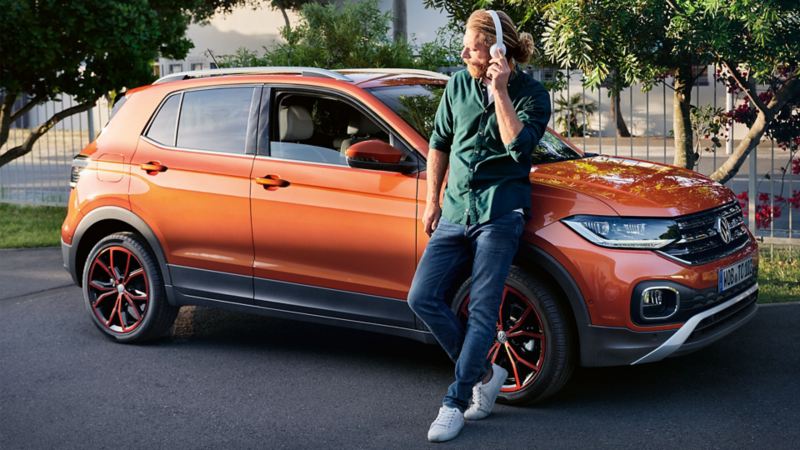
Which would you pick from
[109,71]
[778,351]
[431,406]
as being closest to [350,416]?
[431,406]

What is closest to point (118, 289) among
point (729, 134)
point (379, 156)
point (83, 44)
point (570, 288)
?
point (379, 156)

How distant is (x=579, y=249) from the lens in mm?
5387

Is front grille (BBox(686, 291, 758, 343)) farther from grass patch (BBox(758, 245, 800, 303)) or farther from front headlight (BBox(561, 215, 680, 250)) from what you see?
grass patch (BBox(758, 245, 800, 303))

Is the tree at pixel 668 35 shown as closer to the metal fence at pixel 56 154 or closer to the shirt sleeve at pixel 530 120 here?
the shirt sleeve at pixel 530 120

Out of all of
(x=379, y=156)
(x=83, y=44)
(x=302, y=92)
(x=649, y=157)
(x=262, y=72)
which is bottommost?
(x=649, y=157)

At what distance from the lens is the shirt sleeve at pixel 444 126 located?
5.40 meters

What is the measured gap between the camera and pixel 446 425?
527 centimetres

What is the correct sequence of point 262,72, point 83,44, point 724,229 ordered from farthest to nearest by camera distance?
point 83,44, point 262,72, point 724,229

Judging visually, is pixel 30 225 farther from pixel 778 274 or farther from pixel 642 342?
pixel 642 342

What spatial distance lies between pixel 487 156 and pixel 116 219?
294 cm

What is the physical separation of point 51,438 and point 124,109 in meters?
2.61

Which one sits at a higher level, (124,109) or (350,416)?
(124,109)

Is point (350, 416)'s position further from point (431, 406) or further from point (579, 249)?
point (579, 249)

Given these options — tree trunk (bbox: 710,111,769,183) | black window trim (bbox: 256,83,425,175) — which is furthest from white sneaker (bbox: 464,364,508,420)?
tree trunk (bbox: 710,111,769,183)
